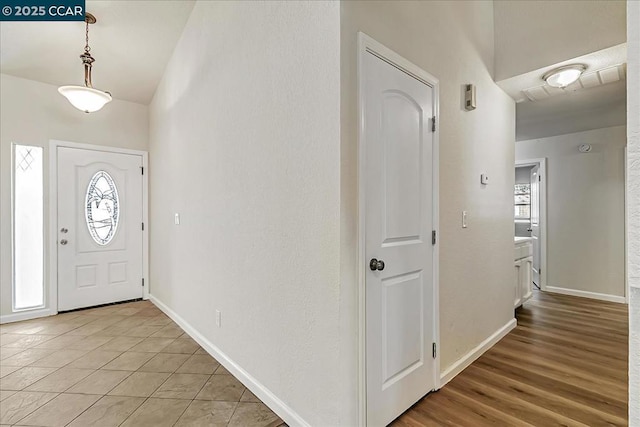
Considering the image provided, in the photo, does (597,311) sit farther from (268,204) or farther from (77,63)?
(77,63)

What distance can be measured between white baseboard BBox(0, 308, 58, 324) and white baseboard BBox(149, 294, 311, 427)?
5.91ft

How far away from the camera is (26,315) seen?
352 centimetres

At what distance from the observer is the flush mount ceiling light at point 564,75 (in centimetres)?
246

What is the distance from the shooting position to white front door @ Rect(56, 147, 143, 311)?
3756 millimetres

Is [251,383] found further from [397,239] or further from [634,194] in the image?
[634,194]

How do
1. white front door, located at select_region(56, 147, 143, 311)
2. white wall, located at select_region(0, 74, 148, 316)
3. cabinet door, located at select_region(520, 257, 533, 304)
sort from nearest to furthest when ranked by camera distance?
white wall, located at select_region(0, 74, 148, 316) < cabinet door, located at select_region(520, 257, 533, 304) < white front door, located at select_region(56, 147, 143, 311)

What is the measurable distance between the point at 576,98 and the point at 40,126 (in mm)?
5890

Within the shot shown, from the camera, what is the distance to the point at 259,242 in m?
2.00

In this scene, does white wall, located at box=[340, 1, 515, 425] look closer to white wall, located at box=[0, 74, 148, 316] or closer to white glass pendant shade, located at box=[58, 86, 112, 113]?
white glass pendant shade, located at box=[58, 86, 112, 113]

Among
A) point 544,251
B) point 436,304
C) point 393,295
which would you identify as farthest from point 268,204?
point 544,251

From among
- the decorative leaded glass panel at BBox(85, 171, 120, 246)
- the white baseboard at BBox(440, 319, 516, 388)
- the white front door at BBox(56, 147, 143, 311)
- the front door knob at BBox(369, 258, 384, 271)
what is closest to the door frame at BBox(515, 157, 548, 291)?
the white baseboard at BBox(440, 319, 516, 388)

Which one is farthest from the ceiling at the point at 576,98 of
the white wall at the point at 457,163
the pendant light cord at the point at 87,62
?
the pendant light cord at the point at 87,62

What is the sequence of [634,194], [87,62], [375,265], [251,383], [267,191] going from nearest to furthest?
[634,194] < [375,265] < [267,191] < [251,383] < [87,62]

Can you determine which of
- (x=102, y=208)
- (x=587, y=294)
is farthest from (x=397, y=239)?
(x=587, y=294)
